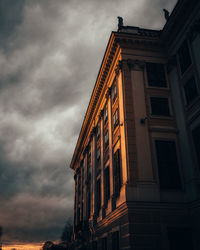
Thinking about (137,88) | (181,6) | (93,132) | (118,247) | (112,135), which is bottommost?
(118,247)

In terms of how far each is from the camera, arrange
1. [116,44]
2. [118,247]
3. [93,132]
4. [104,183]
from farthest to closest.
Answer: [93,132] < [104,183] < [116,44] < [118,247]

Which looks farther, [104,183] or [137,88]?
[104,183]

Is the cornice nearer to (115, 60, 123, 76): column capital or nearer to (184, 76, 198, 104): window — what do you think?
(115, 60, 123, 76): column capital

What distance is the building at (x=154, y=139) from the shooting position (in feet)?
57.3

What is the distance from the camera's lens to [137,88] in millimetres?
22844

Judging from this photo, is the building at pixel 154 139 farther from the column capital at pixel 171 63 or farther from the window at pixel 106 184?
the window at pixel 106 184

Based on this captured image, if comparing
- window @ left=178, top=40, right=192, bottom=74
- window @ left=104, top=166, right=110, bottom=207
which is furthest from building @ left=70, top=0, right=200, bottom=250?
window @ left=104, top=166, right=110, bottom=207

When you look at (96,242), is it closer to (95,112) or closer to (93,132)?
(93,132)

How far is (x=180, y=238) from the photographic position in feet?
56.4

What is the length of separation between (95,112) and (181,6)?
19.1m

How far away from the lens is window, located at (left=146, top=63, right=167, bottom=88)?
23.7m

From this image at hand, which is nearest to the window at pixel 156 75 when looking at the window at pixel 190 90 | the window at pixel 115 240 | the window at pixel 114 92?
the window at pixel 190 90

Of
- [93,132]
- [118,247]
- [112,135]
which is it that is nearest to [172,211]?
[118,247]

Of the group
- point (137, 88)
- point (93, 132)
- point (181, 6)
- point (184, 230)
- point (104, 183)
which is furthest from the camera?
point (93, 132)
